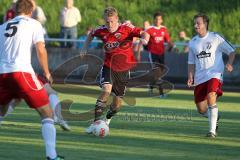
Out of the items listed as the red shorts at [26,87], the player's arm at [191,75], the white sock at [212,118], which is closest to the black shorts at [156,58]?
the player's arm at [191,75]

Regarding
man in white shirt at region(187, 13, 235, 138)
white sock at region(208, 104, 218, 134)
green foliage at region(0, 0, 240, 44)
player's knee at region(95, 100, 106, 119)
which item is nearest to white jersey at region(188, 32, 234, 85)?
man in white shirt at region(187, 13, 235, 138)

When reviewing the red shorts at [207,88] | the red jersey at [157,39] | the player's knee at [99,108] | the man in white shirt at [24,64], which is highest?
the man in white shirt at [24,64]

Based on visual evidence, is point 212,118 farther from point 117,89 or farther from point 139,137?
point 117,89

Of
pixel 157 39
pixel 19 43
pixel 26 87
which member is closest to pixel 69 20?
pixel 157 39

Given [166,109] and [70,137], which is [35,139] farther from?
[166,109]

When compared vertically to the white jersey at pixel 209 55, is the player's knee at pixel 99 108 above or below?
below

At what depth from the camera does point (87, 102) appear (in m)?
21.1

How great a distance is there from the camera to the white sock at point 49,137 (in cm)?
1086

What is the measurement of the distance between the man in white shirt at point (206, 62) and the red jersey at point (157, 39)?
875cm

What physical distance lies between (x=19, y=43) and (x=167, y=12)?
2204 cm

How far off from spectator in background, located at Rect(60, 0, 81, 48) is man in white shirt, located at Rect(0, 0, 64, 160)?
59.4ft

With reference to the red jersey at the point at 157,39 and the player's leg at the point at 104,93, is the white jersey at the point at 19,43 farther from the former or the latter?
the red jersey at the point at 157,39

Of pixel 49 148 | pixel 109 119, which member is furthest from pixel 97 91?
pixel 49 148

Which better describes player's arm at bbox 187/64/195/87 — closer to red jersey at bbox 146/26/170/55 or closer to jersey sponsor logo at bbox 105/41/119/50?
jersey sponsor logo at bbox 105/41/119/50
